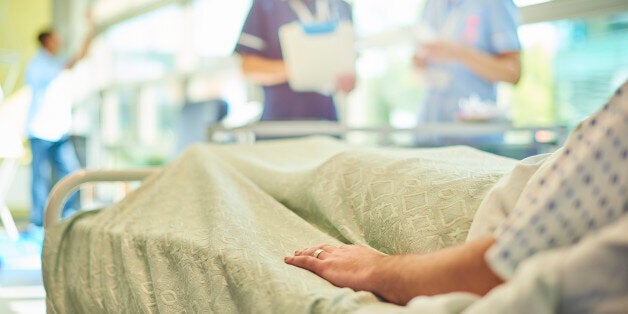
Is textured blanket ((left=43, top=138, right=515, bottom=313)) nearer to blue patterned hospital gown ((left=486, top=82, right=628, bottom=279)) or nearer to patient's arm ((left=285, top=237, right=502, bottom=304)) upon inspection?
patient's arm ((left=285, top=237, right=502, bottom=304))

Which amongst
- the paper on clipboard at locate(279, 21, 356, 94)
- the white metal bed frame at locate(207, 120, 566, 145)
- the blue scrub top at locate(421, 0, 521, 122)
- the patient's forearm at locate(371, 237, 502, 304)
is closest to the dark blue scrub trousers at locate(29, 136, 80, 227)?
the white metal bed frame at locate(207, 120, 566, 145)

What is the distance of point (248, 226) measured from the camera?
48.2 inches

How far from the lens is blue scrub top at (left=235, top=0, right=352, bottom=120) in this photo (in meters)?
2.51

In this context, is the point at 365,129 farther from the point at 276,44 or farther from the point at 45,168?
the point at 45,168

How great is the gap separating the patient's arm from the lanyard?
5.05 feet

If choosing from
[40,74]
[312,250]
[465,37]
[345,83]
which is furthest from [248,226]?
[40,74]

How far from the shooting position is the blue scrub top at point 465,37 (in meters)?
2.31

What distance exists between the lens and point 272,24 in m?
2.51

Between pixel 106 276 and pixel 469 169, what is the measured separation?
0.81 m

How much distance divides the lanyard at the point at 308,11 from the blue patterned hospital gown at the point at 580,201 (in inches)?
72.6

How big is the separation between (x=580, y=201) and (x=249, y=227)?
2.22ft

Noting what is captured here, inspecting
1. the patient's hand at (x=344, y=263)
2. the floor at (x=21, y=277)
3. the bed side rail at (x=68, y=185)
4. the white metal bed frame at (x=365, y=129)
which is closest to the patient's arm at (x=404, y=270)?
the patient's hand at (x=344, y=263)

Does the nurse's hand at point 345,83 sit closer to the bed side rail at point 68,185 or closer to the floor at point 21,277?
the bed side rail at point 68,185

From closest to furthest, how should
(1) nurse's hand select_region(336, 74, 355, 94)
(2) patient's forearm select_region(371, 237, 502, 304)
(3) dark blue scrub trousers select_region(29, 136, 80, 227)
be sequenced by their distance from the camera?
(2) patient's forearm select_region(371, 237, 502, 304) → (1) nurse's hand select_region(336, 74, 355, 94) → (3) dark blue scrub trousers select_region(29, 136, 80, 227)
